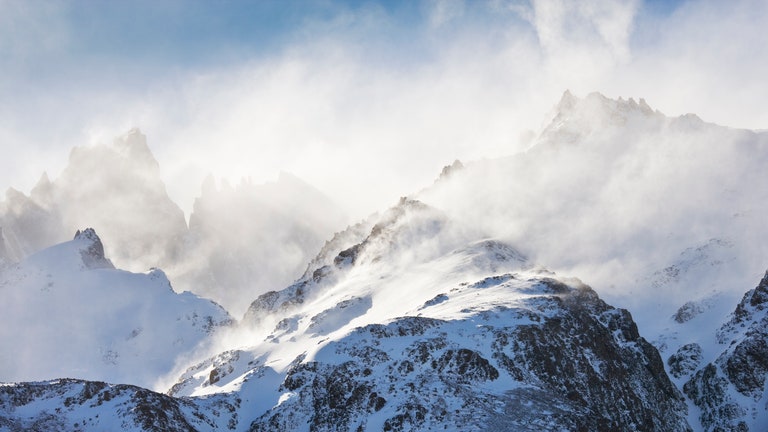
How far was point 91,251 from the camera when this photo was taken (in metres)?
184

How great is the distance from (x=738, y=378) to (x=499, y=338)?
165 ft

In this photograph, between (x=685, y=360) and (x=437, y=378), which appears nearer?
(x=437, y=378)

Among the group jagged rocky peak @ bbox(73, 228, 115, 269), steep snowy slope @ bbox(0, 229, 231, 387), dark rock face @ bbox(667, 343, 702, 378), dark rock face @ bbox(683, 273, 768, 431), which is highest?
jagged rocky peak @ bbox(73, 228, 115, 269)

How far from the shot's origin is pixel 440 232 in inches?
6196

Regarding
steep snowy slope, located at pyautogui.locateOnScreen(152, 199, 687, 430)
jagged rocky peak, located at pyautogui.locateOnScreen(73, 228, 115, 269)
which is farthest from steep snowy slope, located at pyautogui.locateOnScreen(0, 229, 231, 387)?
steep snowy slope, located at pyautogui.locateOnScreen(152, 199, 687, 430)

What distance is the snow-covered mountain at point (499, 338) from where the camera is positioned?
211 feet

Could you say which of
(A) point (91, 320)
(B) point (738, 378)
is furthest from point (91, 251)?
(B) point (738, 378)

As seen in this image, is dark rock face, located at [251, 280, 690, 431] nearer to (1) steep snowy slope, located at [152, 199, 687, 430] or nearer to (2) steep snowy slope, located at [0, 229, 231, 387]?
(1) steep snowy slope, located at [152, 199, 687, 430]

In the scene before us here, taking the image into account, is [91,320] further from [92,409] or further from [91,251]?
[92,409]

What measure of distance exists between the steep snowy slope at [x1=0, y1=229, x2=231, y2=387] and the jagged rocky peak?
0.95 feet

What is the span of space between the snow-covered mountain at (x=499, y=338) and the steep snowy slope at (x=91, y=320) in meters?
12.5

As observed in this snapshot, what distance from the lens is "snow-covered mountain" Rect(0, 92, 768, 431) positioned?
64438mm

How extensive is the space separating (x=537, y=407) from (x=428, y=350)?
16188 millimetres

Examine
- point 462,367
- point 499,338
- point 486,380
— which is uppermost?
point 499,338
